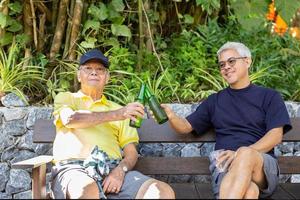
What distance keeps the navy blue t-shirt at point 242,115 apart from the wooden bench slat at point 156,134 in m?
0.15

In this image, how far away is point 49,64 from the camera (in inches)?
202

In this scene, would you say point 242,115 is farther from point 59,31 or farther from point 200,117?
point 59,31

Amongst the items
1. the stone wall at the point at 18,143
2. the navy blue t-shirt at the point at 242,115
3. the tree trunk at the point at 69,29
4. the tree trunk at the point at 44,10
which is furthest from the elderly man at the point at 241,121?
the tree trunk at the point at 44,10

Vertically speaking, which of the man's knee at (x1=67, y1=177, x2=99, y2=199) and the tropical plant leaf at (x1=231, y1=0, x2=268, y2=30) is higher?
the tropical plant leaf at (x1=231, y1=0, x2=268, y2=30)

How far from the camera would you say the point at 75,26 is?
16.6 ft

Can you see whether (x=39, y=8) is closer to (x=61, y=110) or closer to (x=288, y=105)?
(x=61, y=110)

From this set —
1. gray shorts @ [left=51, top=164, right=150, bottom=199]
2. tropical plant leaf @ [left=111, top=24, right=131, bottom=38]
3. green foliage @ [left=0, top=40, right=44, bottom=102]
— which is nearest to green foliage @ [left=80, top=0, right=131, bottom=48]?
tropical plant leaf @ [left=111, top=24, right=131, bottom=38]

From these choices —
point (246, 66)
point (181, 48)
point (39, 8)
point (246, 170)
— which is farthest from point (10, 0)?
point (246, 170)

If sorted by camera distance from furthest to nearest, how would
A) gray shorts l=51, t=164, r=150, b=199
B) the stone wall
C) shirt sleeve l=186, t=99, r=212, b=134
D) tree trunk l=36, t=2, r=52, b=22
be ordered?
tree trunk l=36, t=2, r=52, b=22
the stone wall
shirt sleeve l=186, t=99, r=212, b=134
gray shorts l=51, t=164, r=150, b=199

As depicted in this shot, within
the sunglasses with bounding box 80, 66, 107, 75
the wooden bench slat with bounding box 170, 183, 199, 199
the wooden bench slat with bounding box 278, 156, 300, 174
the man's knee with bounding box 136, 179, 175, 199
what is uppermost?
the sunglasses with bounding box 80, 66, 107, 75

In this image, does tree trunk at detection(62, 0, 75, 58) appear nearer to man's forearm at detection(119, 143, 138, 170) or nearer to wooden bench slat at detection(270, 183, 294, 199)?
man's forearm at detection(119, 143, 138, 170)

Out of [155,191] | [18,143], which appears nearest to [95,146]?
[155,191]

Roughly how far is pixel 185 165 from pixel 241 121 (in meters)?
0.59

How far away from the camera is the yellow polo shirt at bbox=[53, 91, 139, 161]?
11.9ft
